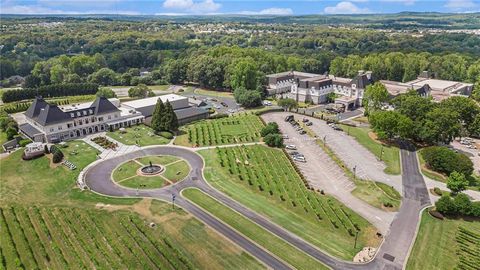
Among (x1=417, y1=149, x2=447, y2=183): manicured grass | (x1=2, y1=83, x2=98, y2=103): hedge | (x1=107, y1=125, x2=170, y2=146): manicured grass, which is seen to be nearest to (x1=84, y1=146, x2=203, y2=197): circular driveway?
(x1=107, y1=125, x2=170, y2=146): manicured grass

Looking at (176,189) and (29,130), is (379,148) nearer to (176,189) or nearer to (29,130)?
(176,189)

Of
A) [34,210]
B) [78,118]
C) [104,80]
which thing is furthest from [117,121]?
[104,80]

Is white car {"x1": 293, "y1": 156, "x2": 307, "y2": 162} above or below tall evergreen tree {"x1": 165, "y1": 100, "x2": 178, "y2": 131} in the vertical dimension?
below

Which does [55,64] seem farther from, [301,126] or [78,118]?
[301,126]

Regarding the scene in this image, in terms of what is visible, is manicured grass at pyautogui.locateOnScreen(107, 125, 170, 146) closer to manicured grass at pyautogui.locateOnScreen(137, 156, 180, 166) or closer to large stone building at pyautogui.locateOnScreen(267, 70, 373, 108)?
manicured grass at pyautogui.locateOnScreen(137, 156, 180, 166)

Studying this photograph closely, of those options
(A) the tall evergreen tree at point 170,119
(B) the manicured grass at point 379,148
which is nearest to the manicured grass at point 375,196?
(B) the manicured grass at point 379,148

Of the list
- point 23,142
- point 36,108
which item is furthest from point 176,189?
point 36,108
